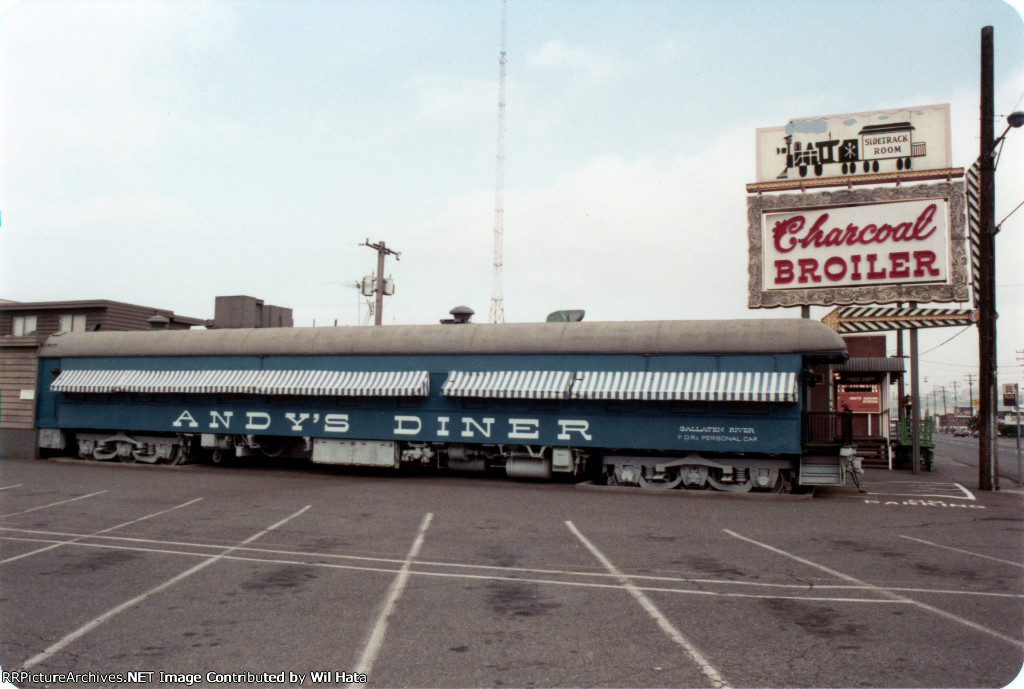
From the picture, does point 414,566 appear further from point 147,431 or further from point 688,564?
point 147,431

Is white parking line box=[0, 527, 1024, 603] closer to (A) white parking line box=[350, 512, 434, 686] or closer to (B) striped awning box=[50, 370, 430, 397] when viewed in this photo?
(A) white parking line box=[350, 512, 434, 686]

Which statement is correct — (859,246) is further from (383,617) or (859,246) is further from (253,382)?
(383,617)

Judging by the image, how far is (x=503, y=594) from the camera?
24.4ft

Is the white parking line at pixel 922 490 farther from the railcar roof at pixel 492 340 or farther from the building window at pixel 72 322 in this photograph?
the building window at pixel 72 322

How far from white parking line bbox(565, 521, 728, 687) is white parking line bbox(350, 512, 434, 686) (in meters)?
2.42

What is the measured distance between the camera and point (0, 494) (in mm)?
14734

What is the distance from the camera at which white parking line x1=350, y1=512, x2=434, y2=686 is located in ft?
17.9

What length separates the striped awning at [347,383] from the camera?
18.6 meters

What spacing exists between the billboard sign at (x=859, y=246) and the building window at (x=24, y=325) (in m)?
34.4

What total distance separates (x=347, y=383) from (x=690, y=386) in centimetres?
899

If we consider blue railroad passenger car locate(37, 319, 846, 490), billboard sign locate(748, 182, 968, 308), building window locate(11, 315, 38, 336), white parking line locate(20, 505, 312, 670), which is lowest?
white parking line locate(20, 505, 312, 670)

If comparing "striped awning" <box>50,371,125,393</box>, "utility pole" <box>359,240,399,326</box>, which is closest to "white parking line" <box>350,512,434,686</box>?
"striped awning" <box>50,371,125,393</box>

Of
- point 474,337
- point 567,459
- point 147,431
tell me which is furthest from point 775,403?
point 147,431

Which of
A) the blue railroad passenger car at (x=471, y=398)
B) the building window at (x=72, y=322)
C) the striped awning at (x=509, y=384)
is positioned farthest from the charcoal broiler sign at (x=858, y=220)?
the building window at (x=72, y=322)
